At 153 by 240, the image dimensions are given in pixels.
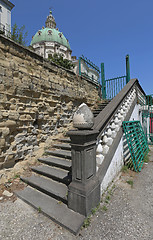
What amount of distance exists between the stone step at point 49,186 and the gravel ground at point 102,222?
0.36 metres

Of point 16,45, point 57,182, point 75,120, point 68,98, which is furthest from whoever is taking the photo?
point 68,98

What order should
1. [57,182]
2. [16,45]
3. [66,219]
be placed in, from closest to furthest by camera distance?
[66,219], [57,182], [16,45]

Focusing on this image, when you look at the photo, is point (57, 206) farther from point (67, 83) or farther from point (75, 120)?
point (67, 83)

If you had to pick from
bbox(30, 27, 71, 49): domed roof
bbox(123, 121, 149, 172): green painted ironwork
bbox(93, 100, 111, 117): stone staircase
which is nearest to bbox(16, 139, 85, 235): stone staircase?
bbox(123, 121, 149, 172): green painted ironwork

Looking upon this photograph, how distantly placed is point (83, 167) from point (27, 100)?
251cm

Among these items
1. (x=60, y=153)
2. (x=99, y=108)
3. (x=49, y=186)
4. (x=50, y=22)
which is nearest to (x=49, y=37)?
(x=50, y=22)

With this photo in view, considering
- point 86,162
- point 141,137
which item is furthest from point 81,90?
point 86,162

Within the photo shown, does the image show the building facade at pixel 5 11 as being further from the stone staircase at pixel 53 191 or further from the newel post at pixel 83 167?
the newel post at pixel 83 167

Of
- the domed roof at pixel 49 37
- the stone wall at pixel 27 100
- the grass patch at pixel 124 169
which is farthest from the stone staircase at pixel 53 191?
the domed roof at pixel 49 37

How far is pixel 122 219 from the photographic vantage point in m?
1.90

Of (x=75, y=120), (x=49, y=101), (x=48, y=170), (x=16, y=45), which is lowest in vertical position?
(x=48, y=170)

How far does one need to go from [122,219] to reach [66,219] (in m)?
0.82

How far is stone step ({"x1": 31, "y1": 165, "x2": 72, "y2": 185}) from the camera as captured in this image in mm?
2570

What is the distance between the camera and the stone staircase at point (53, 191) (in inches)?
74.0
